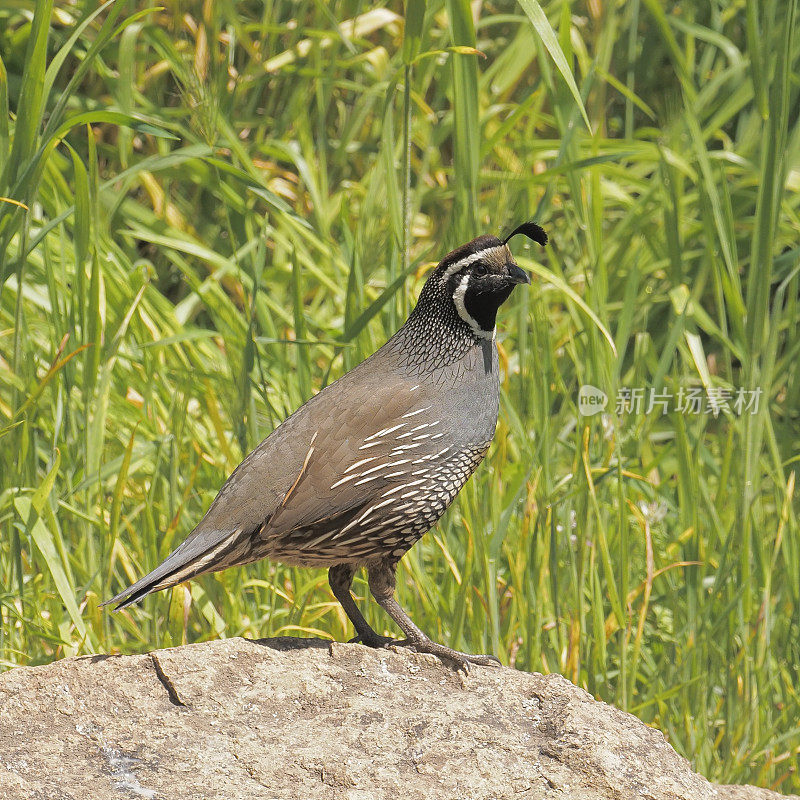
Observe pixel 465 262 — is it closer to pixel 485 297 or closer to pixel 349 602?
pixel 485 297

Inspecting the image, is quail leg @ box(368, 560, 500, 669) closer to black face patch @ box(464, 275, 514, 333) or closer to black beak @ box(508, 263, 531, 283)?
black face patch @ box(464, 275, 514, 333)

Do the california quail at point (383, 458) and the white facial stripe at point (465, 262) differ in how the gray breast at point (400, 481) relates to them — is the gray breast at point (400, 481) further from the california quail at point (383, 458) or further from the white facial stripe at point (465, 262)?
the white facial stripe at point (465, 262)

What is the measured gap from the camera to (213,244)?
4984 millimetres

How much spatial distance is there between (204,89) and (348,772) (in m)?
1.69

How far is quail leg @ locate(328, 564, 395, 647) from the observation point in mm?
2900

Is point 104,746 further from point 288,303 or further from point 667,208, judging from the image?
point 288,303

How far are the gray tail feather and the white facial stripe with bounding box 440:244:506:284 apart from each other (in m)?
0.82

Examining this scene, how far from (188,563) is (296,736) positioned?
1.54ft

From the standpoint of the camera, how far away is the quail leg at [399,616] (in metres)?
2.68
